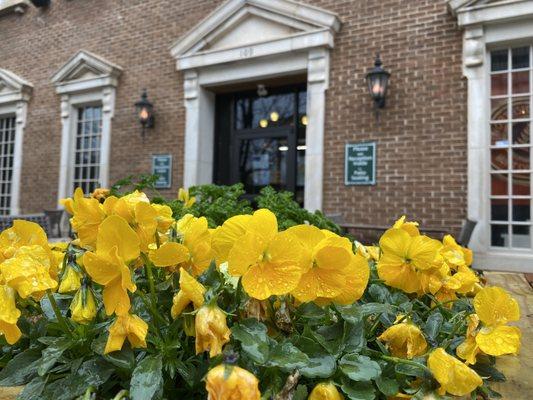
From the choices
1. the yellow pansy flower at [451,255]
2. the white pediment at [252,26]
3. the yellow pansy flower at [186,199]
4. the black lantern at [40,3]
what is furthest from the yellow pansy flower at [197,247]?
the black lantern at [40,3]

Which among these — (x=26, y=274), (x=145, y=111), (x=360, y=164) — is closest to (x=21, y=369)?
(x=26, y=274)

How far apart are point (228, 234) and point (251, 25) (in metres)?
7.41

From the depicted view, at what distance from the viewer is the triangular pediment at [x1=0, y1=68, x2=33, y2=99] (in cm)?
986

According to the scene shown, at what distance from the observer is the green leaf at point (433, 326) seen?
2.47ft

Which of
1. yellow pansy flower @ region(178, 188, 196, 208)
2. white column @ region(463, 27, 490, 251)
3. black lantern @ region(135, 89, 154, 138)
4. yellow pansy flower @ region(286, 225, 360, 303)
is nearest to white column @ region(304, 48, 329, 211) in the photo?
white column @ region(463, 27, 490, 251)

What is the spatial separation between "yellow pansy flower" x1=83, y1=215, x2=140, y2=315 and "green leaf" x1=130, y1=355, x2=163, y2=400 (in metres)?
0.08

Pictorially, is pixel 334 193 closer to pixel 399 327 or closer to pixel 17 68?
pixel 399 327

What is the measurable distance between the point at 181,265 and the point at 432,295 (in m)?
0.56

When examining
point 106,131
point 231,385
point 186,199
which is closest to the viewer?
point 231,385

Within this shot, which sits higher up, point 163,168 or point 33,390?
point 163,168

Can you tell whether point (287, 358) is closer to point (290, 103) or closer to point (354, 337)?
point (354, 337)

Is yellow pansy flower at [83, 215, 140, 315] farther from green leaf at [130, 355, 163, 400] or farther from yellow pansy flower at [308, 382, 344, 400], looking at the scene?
yellow pansy flower at [308, 382, 344, 400]

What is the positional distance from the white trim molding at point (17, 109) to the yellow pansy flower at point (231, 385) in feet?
35.7

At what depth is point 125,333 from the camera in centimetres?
58
